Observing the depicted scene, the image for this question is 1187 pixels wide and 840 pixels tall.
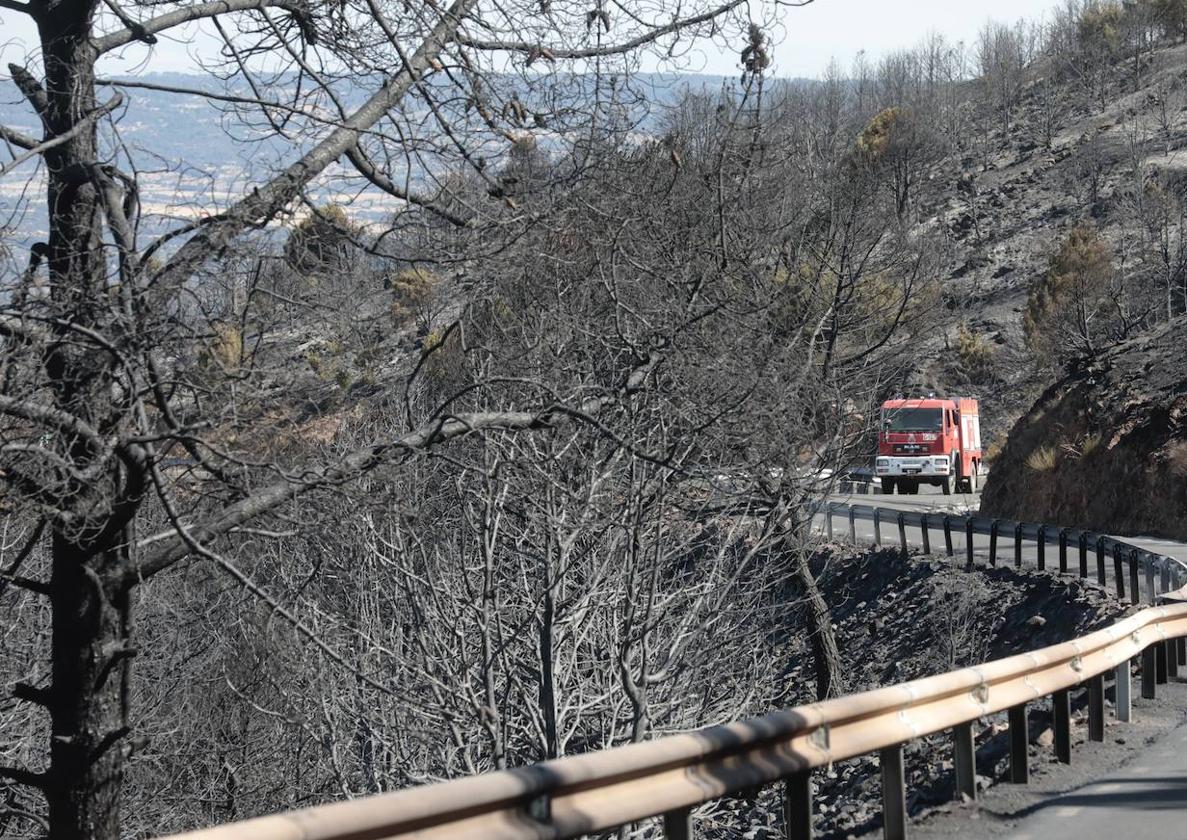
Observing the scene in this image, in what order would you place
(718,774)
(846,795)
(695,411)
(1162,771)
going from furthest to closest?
(846,795)
(695,411)
(1162,771)
(718,774)

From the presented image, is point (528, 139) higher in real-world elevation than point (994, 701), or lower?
higher

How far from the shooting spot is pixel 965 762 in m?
7.23

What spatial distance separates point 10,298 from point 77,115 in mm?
1290

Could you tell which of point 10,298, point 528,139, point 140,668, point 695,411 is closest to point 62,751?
point 10,298

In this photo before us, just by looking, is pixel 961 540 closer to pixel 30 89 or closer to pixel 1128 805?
pixel 1128 805

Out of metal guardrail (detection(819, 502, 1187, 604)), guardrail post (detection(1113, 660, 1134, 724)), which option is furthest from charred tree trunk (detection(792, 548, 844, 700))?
guardrail post (detection(1113, 660, 1134, 724))

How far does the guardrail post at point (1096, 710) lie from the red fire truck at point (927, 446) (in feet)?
116

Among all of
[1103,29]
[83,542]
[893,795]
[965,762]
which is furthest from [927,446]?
[1103,29]

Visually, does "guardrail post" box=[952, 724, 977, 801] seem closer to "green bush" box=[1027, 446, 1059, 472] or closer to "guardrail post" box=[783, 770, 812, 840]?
"guardrail post" box=[783, 770, 812, 840]

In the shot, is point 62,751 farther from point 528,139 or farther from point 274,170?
point 528,139

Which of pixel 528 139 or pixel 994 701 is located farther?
pixel 528 139

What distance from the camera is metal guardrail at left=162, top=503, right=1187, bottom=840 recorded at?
4.12 metres

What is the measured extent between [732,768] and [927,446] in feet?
137

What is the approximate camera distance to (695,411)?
1115 cm
